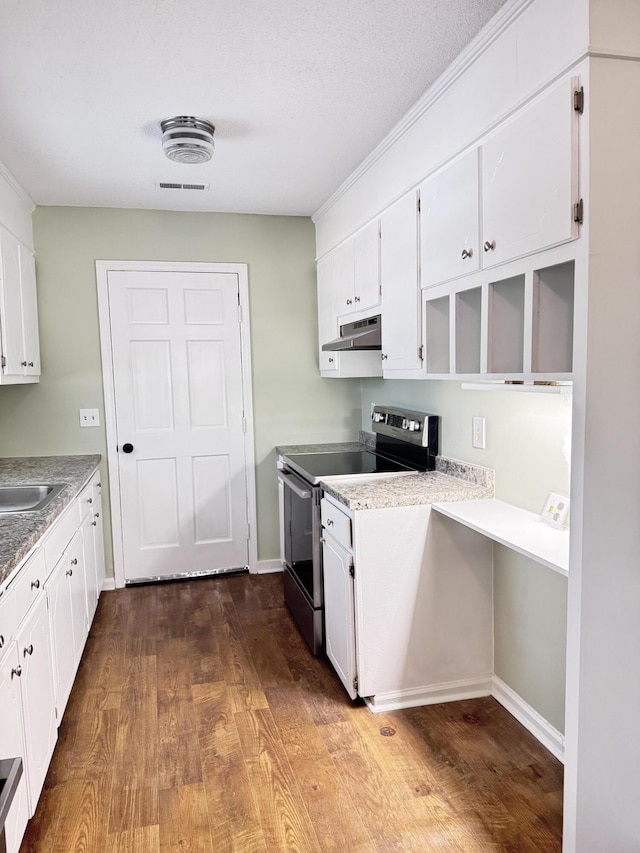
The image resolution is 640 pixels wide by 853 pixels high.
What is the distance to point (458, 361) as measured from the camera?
2.26 m

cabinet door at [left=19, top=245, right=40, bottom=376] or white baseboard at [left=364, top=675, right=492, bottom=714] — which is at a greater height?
cabinet door at [left=19, top=245, right=40, bottom=376]

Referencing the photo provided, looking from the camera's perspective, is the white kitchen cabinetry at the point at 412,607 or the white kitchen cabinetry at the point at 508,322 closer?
the white kitchen cabinetry at the point at 508,322

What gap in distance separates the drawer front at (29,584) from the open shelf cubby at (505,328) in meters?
1.55

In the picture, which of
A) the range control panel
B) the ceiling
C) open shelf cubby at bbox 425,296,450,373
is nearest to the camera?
the ceiling

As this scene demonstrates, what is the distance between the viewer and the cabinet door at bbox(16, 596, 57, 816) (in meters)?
1.85

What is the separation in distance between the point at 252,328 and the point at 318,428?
0.81 m

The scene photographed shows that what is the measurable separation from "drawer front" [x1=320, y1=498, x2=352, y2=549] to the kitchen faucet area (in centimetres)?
2

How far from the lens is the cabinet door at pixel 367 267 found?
9.83 feet

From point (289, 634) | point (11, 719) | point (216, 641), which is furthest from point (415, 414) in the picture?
point (11, 719)

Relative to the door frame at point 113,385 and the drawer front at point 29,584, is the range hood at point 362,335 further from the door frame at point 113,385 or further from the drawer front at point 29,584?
the drawer front at point 29,584

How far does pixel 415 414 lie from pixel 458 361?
1.05m

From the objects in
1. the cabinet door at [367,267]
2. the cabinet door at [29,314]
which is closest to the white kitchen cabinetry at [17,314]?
the cabinet door at [29,314]

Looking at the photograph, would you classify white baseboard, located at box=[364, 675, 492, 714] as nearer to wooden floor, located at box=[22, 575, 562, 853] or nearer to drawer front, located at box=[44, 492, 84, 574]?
wooden floor, located at box=[22, 575, 562, 853]

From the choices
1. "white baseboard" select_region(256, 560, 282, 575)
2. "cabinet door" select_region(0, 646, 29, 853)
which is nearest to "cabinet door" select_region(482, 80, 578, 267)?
"cabinet door" select_region(0, 646, 29, 853)
